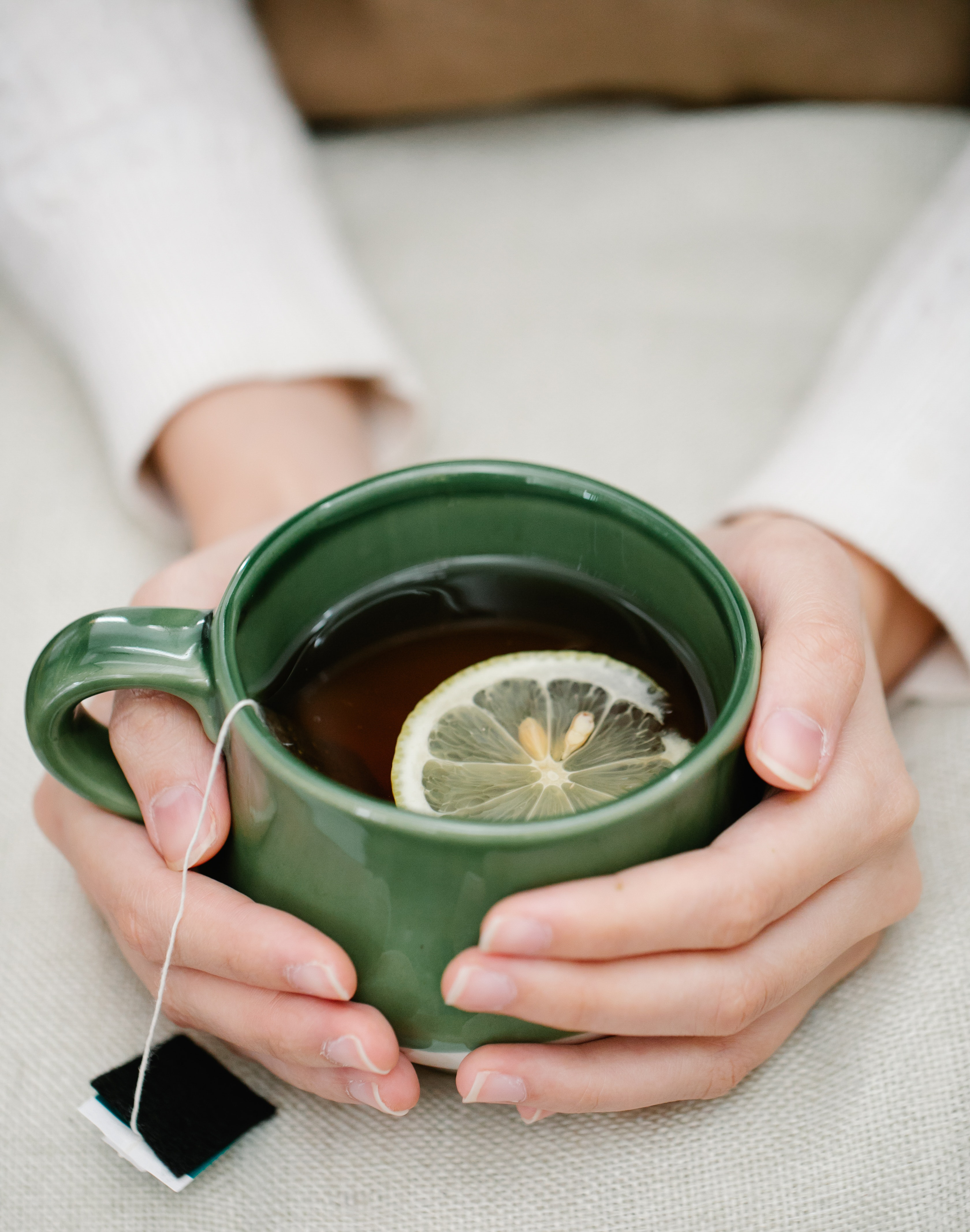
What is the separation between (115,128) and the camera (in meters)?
1.06

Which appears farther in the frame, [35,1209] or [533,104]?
[533,104]

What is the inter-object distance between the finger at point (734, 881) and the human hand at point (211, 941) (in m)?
0.10

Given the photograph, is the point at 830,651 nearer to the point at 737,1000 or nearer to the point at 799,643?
the point at 799,643

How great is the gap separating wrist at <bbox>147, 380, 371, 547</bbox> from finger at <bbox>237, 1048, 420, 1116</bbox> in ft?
1.49

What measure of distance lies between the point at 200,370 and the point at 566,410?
0.38m

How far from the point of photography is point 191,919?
0.56 m

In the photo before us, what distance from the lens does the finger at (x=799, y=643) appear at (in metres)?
0.53

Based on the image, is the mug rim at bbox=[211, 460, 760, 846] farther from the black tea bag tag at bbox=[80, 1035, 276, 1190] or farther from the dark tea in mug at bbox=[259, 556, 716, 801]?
the black tea bag tag at bbox=[80, 1035, 276, 1190]

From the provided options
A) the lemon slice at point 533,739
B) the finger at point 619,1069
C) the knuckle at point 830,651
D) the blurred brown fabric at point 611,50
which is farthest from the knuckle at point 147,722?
the blurred brown fabric at point 611,50

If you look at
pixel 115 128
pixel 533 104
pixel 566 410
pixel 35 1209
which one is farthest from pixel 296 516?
pixel 533 104

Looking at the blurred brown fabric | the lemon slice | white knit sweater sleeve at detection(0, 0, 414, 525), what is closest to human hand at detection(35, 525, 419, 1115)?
the lemon slice

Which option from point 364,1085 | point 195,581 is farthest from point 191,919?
point 195,581

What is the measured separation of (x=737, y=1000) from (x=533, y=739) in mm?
185

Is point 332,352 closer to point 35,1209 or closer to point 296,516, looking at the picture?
point 296,516
